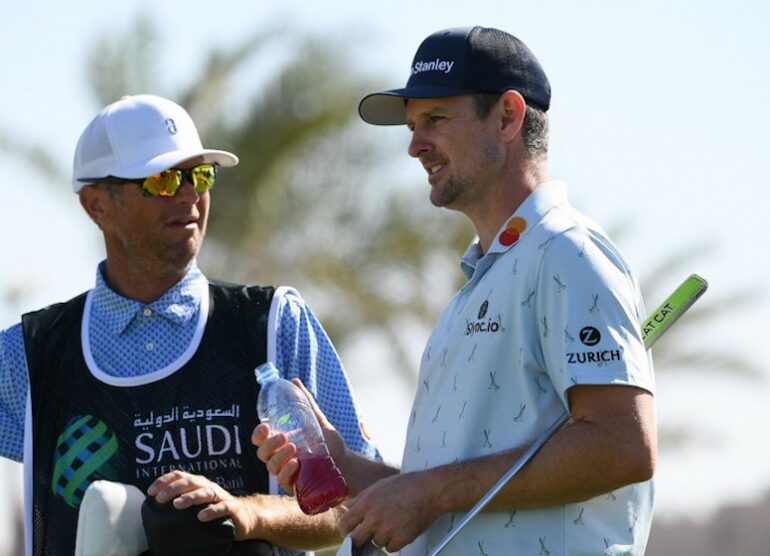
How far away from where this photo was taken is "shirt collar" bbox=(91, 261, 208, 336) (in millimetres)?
5871

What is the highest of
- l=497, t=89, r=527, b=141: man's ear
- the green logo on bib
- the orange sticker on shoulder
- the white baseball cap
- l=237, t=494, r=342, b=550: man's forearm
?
the white baseball cap

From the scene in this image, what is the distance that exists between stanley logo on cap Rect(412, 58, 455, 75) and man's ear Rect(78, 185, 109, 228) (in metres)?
1.56

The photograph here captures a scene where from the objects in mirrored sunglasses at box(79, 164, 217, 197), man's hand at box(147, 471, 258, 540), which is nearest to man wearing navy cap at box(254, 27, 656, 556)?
man's hand at box(147, 471, 258, 540)

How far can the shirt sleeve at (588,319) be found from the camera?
4.42 metres

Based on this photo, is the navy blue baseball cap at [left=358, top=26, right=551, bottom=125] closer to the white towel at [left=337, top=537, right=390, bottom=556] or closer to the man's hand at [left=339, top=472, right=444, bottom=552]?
the man's hand at [left=339, top=472, right=444, bottom=552]

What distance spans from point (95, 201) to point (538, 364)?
2349 mm

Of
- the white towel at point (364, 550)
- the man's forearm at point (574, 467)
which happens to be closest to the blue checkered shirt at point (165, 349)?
the white towel at point (364, 550)

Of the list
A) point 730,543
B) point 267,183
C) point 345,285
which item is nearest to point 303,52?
point 267,183

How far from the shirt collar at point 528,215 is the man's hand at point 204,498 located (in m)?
1.17

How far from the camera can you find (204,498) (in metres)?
5.21

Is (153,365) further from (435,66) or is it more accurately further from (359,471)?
(435,66)

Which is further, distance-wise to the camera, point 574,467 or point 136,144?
point 136,144

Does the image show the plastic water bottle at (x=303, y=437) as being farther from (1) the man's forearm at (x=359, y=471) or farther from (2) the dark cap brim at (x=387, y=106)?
(2) the dark cap brim at (x=387, y=106)

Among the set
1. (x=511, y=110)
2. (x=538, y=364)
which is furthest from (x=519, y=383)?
(x=511, y=110)
